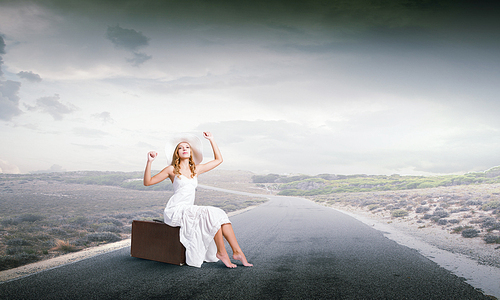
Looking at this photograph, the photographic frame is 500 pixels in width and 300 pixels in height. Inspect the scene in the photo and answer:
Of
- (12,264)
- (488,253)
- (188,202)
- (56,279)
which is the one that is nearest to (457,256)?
(488,253)

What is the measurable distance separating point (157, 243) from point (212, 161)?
5.75 ft

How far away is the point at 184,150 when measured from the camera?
524 cm

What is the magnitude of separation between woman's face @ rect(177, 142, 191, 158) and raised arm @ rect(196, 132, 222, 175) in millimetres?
327

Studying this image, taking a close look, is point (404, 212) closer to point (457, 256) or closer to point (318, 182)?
point (457, 256)

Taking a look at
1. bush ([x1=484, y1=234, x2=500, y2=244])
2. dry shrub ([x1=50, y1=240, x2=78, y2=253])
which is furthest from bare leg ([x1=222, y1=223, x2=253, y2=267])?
bush ([x1=484, y1=234, x2=500, y2=244])

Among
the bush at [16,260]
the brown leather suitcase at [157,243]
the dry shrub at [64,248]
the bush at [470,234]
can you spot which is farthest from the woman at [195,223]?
the bush at [470,234]

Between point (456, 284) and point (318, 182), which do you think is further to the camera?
point (318, 182)

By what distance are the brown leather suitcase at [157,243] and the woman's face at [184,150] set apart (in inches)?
49.4

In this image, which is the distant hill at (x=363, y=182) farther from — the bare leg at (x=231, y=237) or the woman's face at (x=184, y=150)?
the woman's face at (x=184, y=150)

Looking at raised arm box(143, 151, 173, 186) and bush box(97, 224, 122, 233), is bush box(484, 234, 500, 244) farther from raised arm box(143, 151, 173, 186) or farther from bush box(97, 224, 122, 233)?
bush box(97, 224, 122, 233)

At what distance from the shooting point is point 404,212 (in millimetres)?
16812

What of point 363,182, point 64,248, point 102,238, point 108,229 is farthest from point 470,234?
point 363,182

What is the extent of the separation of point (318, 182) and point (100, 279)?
3784 inches

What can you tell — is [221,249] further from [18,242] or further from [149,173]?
[18,242]
